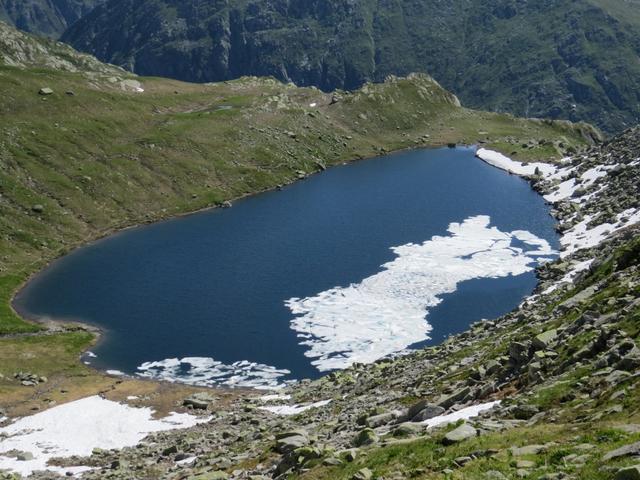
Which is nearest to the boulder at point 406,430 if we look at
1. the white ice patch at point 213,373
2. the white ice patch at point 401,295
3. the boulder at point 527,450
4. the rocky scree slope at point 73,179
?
the boulder at point 527,450

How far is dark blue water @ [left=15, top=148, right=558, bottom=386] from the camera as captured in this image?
327ft

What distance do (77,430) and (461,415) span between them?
145ft

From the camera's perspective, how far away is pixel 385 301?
107 metres

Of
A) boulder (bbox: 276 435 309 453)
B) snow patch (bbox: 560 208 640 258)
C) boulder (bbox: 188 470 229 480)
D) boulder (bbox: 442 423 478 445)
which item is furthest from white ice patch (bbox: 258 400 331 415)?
snow patch (bbox: 560 208 640 258)

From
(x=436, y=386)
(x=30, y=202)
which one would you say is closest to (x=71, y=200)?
(x=30, y=202)

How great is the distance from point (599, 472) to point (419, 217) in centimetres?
13261

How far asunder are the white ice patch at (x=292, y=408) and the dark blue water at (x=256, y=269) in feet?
51.4

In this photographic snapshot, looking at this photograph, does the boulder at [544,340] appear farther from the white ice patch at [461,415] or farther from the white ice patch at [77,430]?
the white ice patch at [77,430]

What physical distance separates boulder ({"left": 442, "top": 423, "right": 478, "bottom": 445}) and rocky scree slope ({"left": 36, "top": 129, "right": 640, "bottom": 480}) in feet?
0.23

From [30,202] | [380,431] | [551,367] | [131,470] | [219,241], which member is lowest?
[131,470]

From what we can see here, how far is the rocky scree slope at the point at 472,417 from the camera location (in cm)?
2961

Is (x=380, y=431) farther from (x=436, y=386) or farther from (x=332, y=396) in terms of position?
(x=332, y=396)

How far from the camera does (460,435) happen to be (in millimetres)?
34375

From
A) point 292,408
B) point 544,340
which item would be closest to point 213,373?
point 292,408
